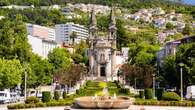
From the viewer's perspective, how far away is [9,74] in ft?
263

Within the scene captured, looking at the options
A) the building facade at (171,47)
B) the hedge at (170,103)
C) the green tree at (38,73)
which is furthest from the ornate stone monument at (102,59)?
the hedge at (170,103)

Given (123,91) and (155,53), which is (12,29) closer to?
(123,91)

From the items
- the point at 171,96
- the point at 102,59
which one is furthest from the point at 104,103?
the point at 102,59

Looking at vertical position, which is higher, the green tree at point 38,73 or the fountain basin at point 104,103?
the fountain basin at point 104,103

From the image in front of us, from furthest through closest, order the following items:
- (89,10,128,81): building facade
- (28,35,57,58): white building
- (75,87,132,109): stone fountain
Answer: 1. (89,10,128,81): building facade
2. (28,35,57,58): white building
3. (75,87,132,109): stone fountain

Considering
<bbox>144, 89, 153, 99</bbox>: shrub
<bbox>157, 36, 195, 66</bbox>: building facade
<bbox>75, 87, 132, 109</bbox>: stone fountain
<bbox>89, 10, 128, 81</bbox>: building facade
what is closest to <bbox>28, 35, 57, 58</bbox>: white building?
<bbox>89, 10, 128, 81</bbox>: building facade

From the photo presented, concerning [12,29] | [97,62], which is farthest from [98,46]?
[12,29]

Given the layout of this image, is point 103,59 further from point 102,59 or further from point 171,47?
point 171,47

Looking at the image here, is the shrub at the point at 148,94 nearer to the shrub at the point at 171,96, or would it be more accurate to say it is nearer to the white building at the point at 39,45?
the shrub at the point at 171,96

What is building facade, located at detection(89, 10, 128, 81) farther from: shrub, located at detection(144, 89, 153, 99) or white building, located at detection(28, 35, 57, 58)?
shrub, located at detection(144, 89, 153, 99)

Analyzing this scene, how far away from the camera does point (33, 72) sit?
95.1m

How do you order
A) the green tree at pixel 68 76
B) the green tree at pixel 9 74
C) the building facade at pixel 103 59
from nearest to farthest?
the green tree at pixel 9 74, the green tree at pixel 68 76, the building facade at pixel 103 59

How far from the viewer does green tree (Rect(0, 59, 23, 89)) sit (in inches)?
3164

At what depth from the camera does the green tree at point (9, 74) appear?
80.4 m
